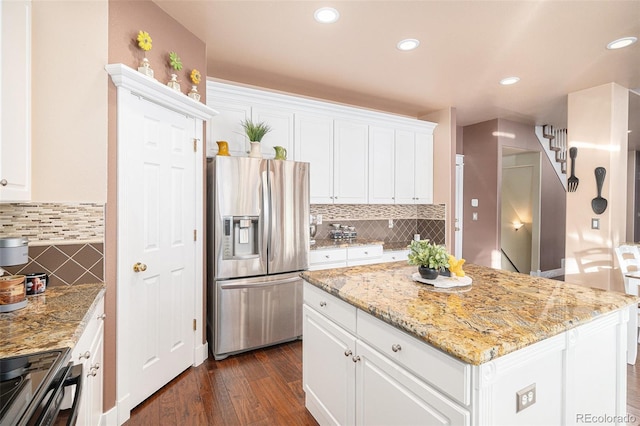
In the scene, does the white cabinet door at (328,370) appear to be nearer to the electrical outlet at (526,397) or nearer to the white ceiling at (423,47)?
the electrical outlet at (526,397)

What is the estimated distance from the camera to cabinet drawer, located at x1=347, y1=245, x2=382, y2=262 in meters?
3.57

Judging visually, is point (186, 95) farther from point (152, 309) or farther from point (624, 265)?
point (624, 265)

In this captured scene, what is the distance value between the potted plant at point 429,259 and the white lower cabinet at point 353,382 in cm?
48

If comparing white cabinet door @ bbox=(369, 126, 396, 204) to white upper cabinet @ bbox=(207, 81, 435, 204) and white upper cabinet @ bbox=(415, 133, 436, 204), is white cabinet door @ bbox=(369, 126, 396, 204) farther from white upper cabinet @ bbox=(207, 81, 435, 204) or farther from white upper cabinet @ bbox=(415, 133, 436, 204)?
white upper cabinet @ bbox=(415, 133, 436, 204)

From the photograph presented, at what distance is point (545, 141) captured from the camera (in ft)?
18.0

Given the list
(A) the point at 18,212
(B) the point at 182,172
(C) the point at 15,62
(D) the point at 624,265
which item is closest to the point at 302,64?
(B) the point at 182,172

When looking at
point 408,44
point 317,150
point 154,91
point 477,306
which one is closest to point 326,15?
point 408,44

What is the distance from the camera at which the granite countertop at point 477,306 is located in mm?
1026

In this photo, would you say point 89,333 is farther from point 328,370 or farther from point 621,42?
point 621,42

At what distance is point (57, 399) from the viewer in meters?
0.92

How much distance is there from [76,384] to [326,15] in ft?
8.23

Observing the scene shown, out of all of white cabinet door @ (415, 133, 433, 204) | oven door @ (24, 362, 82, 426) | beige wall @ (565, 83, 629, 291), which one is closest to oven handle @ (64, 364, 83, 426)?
oven door @ (24, 362, 82, 426)

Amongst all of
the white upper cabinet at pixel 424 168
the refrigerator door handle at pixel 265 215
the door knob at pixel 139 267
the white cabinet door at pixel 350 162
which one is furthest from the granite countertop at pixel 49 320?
the white upper cabinet at pixel 424 168

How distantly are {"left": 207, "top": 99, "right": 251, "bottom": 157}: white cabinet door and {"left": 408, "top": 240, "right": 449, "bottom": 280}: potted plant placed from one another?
83.0 inches
